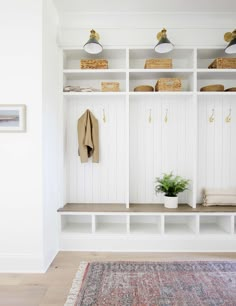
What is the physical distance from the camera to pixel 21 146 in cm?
244

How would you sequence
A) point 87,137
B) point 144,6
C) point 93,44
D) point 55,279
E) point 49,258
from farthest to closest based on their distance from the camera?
point 87,137, point 144,6, point 93,44, point 49,258, point 55,279

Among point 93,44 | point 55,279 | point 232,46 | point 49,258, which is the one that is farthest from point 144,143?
point 55,279

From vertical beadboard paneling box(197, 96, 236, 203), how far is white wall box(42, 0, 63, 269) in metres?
1.87

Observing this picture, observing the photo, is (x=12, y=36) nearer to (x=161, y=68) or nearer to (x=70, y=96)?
(x=70, y=96)

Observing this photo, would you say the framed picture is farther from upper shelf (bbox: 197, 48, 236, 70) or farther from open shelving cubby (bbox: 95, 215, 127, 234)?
upper shelf (bbox: 197, 48, 236, 70)

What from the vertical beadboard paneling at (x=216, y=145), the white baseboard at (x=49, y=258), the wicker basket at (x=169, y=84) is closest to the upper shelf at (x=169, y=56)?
the wicker basket at (x=169, y=84)

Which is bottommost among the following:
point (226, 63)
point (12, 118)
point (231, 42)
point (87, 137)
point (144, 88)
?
point (87, 137)

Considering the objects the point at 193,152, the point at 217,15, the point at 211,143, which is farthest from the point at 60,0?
the point at 211,143

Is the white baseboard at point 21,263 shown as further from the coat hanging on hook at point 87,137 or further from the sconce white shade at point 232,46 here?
the sconce white shade at point 232,46

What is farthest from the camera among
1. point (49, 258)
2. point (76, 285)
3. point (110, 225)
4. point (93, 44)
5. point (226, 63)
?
point (110, 225)

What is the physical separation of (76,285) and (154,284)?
0.69 meters

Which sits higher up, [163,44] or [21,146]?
[163,44]

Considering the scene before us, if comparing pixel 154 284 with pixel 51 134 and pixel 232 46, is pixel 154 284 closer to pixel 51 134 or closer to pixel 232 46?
pixel 51 134

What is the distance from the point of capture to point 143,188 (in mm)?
3344
